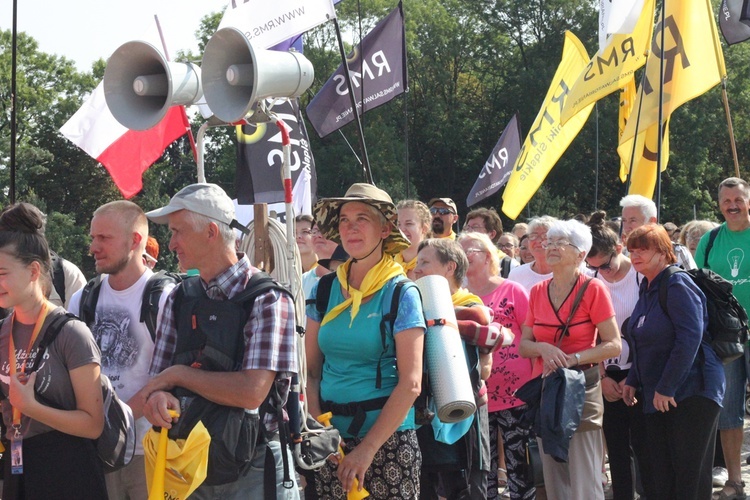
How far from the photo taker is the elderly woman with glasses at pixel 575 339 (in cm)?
593

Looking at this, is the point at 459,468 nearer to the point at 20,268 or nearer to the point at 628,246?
the point at 628,246

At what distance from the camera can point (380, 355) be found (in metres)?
4.12

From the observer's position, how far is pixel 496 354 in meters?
6.55

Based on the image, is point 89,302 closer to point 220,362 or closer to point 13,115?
point 220,362

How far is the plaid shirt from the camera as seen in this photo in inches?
138

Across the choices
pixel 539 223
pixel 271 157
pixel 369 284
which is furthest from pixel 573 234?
pixel 271 157

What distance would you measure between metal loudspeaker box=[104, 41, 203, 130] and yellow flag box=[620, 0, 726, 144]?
641 cm

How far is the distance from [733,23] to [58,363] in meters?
8.82

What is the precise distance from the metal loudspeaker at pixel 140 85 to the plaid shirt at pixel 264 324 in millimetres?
959

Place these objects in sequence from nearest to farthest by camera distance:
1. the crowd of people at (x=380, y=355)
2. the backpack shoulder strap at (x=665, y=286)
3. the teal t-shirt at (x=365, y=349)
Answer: the crowd of people at (x=380, y=355) → the teal t-shirt at (x=365, y=349) → the backpack shoulder strap at (x=665, y=286)

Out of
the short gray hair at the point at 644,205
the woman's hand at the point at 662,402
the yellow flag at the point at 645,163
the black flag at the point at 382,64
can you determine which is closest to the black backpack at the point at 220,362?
the woman's hand at the point at 662,402

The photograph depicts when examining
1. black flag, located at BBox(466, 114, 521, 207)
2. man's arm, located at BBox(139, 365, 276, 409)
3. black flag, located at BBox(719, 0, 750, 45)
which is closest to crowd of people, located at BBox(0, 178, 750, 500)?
man's arm, located at BBox(139, 365, 276, 409)

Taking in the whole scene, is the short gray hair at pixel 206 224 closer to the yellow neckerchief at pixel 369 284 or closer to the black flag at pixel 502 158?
the yellow neckerchief at pixel 369 284

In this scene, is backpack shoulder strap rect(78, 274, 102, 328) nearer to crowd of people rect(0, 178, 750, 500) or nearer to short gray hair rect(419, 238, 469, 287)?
crowd of people rect(0, 178, 750, 500)
